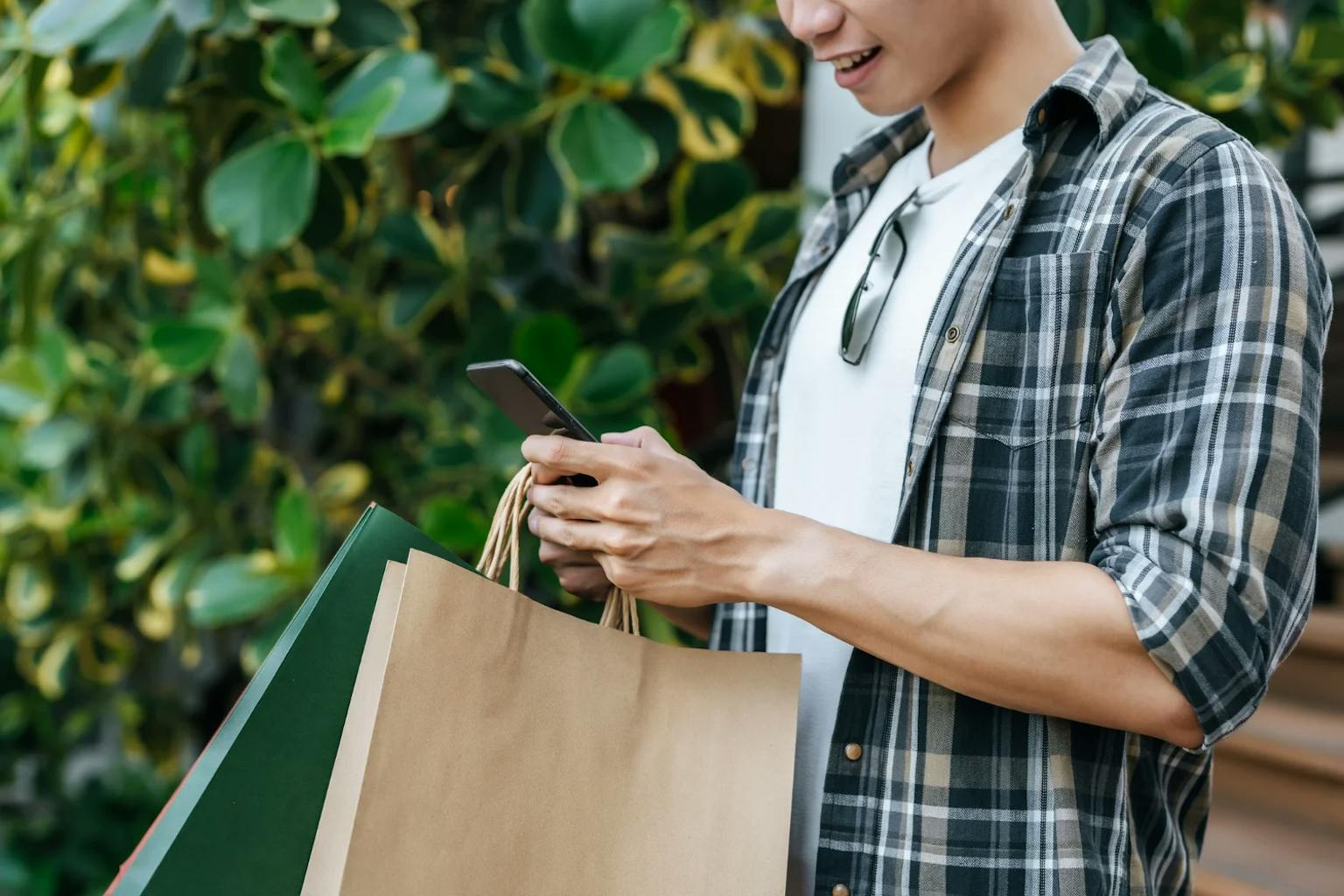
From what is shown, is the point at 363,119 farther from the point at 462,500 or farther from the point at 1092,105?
the point at 1092,105

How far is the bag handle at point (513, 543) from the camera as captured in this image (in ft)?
2.04

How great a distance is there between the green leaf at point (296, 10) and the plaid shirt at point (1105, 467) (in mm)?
678

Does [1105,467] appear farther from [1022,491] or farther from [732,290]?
[732,290]

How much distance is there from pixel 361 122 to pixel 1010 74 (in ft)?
1.98

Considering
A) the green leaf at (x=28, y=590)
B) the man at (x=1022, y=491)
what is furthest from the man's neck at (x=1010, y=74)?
the green leaf at (x=28, y=590)

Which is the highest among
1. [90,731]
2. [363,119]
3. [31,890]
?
[363,119]

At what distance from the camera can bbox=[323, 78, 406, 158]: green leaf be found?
1040mm

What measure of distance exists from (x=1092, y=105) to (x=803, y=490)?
0.94 ft

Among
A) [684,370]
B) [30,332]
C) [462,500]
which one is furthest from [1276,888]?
[30,332]

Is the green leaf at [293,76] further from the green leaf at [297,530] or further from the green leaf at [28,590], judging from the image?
the green leaf at [28,590]

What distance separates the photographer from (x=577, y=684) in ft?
1.95

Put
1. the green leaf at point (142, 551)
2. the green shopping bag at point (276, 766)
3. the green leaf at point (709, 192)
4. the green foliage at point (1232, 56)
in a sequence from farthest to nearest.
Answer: the green leaf at point (142, 551), the green leaf at point (709, 192), the green foliage at point (1232, 56), the green shopping bag at point (276, 766)

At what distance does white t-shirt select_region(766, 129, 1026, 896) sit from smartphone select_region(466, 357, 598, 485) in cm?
16

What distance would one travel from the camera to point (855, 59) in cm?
68
